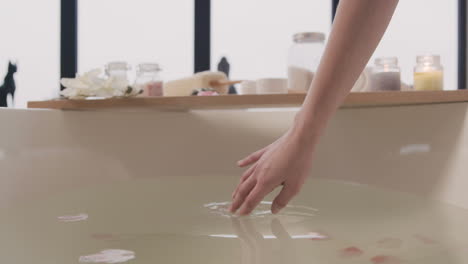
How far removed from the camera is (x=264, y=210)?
1005 mm

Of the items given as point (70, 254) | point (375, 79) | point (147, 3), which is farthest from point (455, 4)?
point (70, 254)

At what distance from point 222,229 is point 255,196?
194mm

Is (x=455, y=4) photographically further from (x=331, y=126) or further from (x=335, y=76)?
(x=335, y=76)

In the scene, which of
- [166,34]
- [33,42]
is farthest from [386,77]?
[33,42]

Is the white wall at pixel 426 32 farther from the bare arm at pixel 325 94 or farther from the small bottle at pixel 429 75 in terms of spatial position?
the bare arm at pixel 325 94

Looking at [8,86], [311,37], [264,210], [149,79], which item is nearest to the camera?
[264,210]

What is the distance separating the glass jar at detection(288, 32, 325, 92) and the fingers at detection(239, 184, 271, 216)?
0.77m

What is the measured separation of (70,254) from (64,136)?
0.69 metres

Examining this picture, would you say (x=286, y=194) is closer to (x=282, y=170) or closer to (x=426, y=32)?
(x=282, y=170)

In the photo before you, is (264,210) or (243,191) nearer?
(243,191)

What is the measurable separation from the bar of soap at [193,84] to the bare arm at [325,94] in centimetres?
115

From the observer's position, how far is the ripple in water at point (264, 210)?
971mm

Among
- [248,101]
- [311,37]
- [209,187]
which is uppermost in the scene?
[311,37]

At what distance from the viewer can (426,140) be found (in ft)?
3.88
